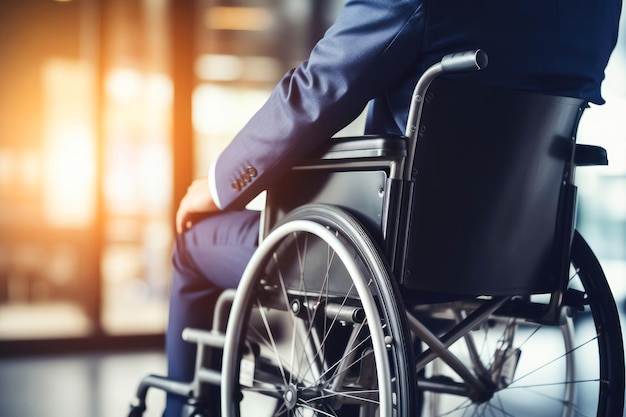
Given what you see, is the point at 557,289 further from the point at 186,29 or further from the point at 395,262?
the point at 186,29

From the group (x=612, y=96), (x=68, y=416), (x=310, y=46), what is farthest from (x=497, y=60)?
(x=612, y=96)

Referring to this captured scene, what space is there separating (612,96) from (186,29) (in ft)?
9.83

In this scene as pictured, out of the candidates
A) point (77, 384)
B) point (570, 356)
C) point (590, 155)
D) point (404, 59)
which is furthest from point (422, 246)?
point (77, 384)

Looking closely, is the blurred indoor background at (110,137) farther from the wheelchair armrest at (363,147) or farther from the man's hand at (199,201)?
the wheelchair armrest at (363,147)

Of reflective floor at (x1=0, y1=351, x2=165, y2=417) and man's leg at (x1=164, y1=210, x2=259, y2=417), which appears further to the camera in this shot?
reflective floor at (x1=0, y1=351, x2=165, y2=417)

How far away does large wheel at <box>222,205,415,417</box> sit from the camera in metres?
1.00

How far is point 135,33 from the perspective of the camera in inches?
135

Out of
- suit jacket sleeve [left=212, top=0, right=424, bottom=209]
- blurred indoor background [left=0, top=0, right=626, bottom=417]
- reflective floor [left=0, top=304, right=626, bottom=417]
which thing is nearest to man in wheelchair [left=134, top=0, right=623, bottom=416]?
suit jacket sleeve [left=212, top=0, right=424, bottom=209]

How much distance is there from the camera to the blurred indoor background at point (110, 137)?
3340 mm

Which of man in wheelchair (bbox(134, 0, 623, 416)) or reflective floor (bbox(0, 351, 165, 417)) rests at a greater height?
man in wheelchair (bbox(134, 0, 623, 416))

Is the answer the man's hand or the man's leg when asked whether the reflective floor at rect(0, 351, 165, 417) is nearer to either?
the man's leg

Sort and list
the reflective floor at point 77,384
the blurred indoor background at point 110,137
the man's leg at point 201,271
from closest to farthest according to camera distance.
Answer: the man's leg at point 201,271 → the reflective floor at point 77,384 → the blurred indoor background at point 110,137

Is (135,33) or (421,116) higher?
(135,33)

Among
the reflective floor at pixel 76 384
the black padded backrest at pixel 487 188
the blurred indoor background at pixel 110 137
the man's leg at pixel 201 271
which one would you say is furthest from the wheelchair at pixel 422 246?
the blurred indoor background at pixel 110 137
